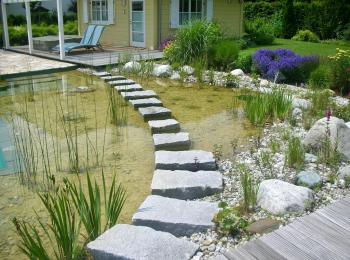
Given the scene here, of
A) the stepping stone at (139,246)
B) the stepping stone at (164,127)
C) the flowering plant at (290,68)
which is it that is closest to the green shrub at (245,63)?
the flowering plant at (290,68)

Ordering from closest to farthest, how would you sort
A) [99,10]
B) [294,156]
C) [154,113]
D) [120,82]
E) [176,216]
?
[176,216] < [294,156] < [154,113] < [120,82] < [99,10]

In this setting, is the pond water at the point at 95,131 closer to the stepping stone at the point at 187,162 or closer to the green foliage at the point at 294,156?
the stepping stone at the point at 187,162

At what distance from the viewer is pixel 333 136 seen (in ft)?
13.4

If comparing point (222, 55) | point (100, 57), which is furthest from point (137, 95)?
point (100, 57)

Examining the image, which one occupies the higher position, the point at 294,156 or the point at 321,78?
the point at 321,78

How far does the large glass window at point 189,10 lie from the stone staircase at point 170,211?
33.1 feet

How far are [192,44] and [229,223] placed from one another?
786 centimetres

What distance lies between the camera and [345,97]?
7105mm

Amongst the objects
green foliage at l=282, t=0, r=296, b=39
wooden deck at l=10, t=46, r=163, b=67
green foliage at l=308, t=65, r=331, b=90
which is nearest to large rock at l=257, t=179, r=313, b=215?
green foliage at l=308, t=65, r=331, b=90

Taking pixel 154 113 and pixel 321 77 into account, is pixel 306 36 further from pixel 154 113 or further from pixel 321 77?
pixel 154 113

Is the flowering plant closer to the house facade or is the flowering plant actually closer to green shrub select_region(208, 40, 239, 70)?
green shrub select_region(208, 40, 239, 70)

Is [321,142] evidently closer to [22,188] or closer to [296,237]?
[296,237]

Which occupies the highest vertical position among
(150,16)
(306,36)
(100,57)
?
(150,16)

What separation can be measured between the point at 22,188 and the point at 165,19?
11144mm
